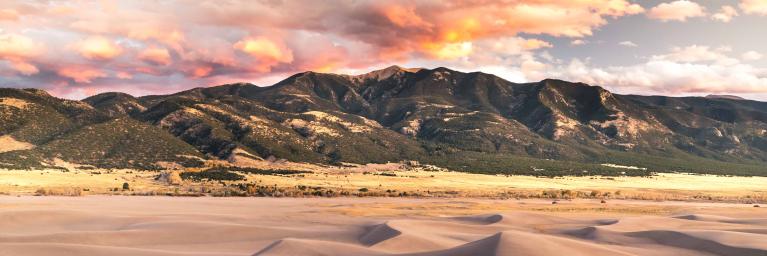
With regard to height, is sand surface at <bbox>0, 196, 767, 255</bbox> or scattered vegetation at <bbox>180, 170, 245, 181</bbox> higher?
scattered vegetation at <bbox>180, 170, 245, 181</bbox>

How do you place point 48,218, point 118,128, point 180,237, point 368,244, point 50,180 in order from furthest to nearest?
point 118,128, point 50,180, point 48,218, point 180,237, point 368,244

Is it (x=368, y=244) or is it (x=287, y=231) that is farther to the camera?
(x=287, y=231)

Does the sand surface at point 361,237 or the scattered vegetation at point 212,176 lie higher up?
the scattered vegetation at point 212,176

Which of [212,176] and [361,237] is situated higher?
[212,176]

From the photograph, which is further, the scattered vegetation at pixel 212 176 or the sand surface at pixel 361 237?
the scattered vegetation at pixel 212 176

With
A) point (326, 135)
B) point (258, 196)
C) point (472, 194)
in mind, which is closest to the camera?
point (258, 196)

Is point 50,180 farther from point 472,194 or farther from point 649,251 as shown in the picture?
point 649,251

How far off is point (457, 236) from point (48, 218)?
2218 centimetres

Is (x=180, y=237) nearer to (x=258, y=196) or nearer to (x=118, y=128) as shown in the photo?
(x=258, y=196)

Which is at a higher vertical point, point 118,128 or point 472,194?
point 118,128

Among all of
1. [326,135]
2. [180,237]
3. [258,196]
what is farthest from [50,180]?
[326,135]

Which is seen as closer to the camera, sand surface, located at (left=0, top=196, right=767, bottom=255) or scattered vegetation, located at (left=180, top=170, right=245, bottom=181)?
sand surface, located at (left=0, top=196, right=767, bottom=255)

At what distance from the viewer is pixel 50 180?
73.9m

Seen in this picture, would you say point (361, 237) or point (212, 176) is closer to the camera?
point (361, 237)
